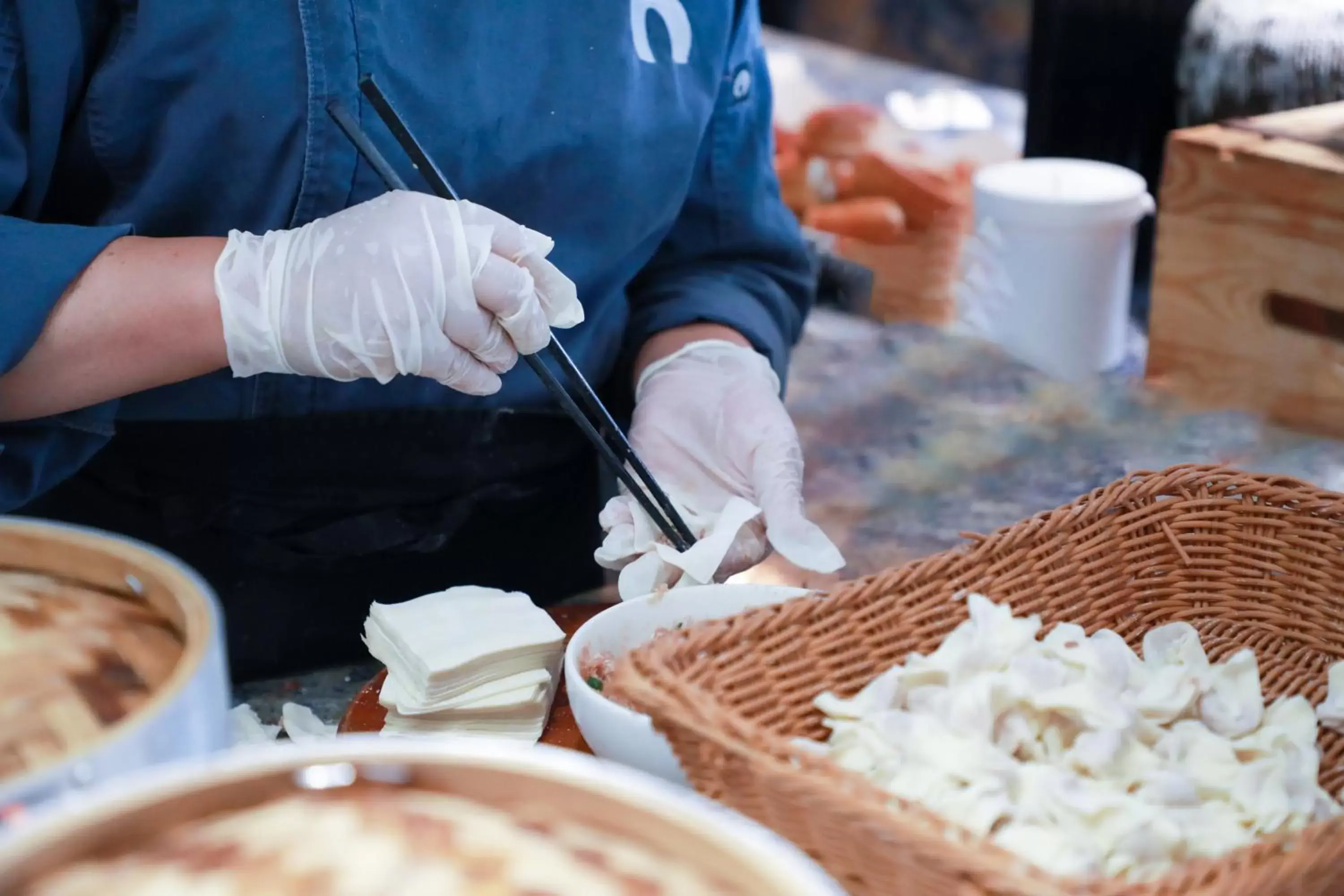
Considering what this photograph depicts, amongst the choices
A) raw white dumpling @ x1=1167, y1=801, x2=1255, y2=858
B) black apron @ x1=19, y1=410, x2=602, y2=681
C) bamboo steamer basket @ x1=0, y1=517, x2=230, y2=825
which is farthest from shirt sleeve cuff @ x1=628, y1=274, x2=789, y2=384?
bamboo steamer basket @ x1=0, y1=517, x2=230, y2=825

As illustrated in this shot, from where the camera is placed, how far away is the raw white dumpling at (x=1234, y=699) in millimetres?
996

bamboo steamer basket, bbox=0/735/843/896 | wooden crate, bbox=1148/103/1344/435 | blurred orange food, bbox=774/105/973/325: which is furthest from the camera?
blurred orange food, bbox=774/105/973/325

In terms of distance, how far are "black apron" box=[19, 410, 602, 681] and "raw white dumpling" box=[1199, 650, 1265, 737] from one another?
0.79 meters

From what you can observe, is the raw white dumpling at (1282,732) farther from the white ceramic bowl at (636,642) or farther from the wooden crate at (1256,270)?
the wooden crate at (1256,270)

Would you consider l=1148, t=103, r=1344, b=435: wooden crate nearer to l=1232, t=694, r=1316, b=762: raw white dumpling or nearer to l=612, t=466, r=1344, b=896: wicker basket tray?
l=612, t=466, r=1344, b=896: wicker basket tray

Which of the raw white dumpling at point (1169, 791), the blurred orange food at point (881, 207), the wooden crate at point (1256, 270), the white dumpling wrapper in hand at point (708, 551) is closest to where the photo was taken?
the raw white dumpling at point (1169, 791)

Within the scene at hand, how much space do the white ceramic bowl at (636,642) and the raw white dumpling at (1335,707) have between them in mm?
405

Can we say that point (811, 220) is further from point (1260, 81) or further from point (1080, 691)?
point (1080, 691)

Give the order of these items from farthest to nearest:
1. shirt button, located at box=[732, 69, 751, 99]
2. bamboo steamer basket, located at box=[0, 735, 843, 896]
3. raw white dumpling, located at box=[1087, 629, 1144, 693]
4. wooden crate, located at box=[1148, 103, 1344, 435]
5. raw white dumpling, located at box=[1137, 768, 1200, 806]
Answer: wooden crate, located at box=[1148, 103, 1344, 435]
shirt button, located at box=[732, 69, 751, 99]
raw white dumpling, located at box=[1087, 629, 1144, 693]
raw white dumpling, located at box=[1137, 768, 1200, 806]
bamboo steamer basket, located at box=[0, 735, 843, 896]

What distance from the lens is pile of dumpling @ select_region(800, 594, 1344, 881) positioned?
0.81 meters

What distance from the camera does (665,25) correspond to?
1.49m

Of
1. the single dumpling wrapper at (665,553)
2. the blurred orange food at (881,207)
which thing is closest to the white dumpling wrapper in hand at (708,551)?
the single dumpling wrapper at (665,553)

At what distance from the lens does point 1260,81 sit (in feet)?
8.73

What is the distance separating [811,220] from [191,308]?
7.31 feet
